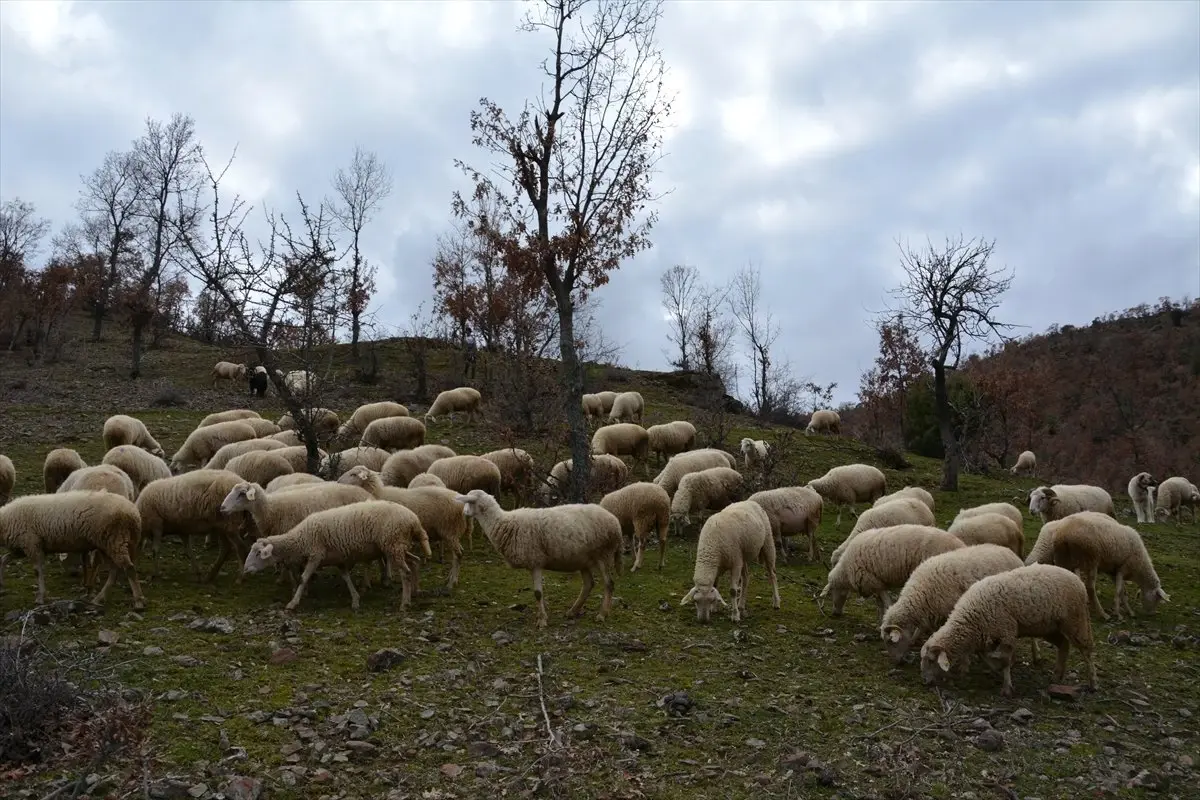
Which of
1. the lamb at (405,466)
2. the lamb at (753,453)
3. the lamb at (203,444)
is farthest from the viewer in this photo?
the lamb at (753,453)

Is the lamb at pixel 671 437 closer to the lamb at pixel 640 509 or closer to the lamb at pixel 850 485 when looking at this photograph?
A: the lamb at pixel 850 485

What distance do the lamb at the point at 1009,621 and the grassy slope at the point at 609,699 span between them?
1.09 ft

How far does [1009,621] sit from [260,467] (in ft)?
40.5

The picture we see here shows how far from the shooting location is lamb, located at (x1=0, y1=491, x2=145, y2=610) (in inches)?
380

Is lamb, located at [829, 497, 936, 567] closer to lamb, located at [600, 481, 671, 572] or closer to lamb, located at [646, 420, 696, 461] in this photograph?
lamb, located at [600, 481, 671, 572]

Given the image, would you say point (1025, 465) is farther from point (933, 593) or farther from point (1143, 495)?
point (933, 593)

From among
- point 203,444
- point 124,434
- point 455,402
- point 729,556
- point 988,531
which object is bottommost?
point 729,556

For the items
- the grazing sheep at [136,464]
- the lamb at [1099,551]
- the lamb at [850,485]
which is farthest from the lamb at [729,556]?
the grazing sheep at [136,464]

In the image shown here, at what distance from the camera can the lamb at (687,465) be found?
17406 millimetres

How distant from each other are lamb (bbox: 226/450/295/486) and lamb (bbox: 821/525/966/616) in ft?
32.6

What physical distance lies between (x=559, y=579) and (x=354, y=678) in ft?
16.7

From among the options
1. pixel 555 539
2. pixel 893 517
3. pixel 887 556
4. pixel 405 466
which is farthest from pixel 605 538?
pixel 405 466

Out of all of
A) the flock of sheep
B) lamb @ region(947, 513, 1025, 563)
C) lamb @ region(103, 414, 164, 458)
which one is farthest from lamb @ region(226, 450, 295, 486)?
lamb @ region(947, 513, 1025, 563)

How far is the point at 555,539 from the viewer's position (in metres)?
9.95
